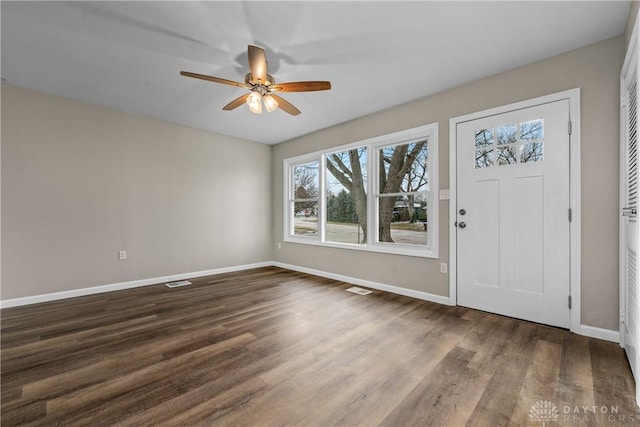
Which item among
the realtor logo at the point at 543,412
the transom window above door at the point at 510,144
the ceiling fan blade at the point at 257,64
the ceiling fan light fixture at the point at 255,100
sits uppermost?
the ceiling fan blade at the point at 257,64

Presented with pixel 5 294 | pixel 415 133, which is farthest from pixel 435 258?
pixel 5 294

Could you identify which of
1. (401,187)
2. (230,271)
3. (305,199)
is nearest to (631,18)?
(401,187)

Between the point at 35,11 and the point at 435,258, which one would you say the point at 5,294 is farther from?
the point at 435,258

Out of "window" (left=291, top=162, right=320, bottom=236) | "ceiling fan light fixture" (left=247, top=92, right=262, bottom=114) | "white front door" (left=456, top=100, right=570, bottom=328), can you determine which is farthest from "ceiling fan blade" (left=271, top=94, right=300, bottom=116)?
"window" (left=291, top=162, right=320, bottom=236)

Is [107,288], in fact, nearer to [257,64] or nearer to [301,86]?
[257,64]

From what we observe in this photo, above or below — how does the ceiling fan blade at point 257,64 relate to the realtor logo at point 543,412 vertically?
above

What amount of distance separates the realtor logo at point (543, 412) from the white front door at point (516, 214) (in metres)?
1.36

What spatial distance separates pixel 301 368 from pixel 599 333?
252 cm

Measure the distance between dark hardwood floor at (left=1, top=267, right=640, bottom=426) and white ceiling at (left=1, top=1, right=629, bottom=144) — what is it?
8.32 feet

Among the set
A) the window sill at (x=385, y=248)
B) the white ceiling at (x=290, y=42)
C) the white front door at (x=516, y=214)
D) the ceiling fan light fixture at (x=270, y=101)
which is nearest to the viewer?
the white ceiling at (x=290, y=42)

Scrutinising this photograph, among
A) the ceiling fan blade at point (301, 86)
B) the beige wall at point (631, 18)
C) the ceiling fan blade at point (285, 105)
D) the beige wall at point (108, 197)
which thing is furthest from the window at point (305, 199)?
the beige wall at point (631, 18)

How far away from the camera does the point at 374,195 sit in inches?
158

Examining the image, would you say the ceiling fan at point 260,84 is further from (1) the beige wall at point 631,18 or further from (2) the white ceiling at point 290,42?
(1) the beige wall at point 631,18

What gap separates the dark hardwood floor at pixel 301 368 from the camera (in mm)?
1451
